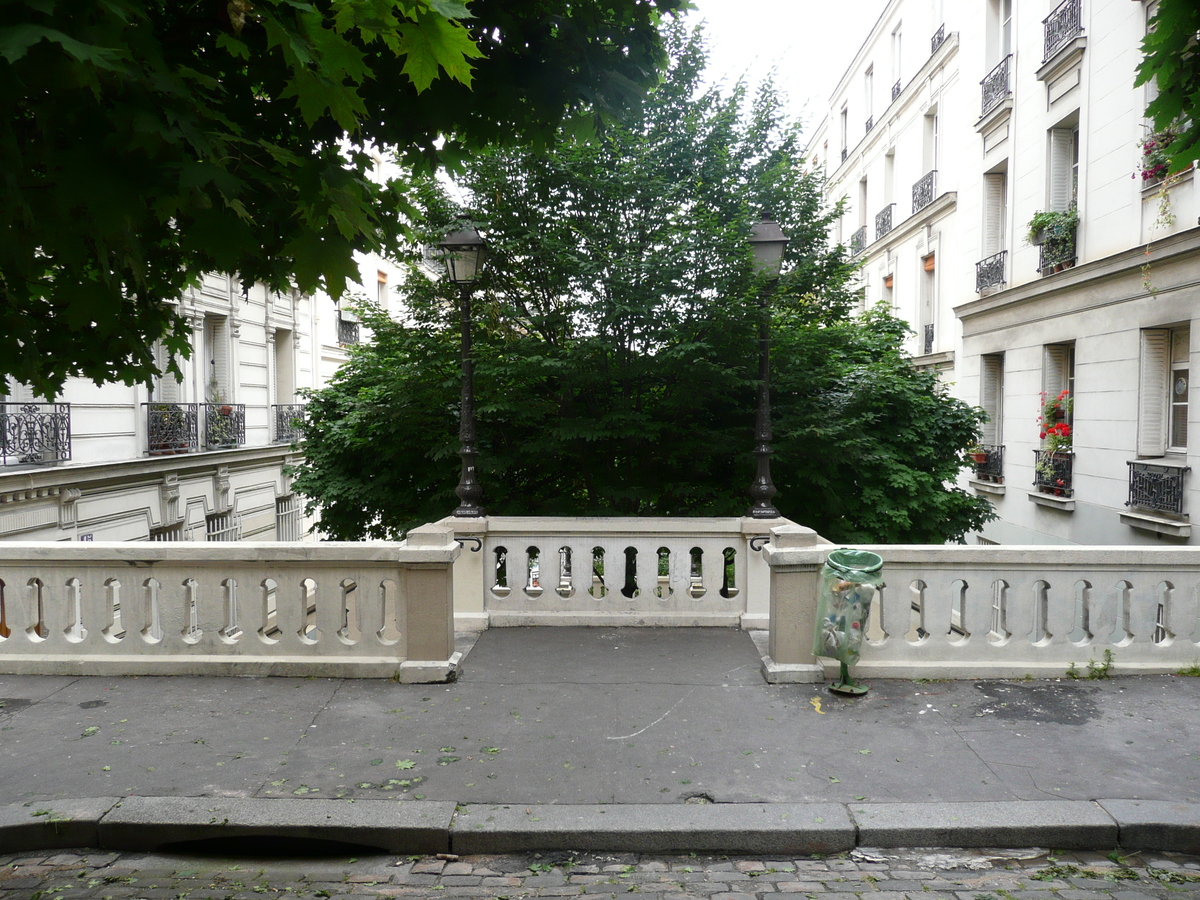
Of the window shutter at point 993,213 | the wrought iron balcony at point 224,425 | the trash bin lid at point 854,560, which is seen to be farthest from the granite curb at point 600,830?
the window shutter at point 993,213

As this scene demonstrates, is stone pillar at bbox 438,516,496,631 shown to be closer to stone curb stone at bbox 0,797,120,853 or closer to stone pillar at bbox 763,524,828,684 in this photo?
stone pillar at bbox 763,524,828,684

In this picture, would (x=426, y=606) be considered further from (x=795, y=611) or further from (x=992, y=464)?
(x=992, y=464)

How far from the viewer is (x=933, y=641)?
20.1ft

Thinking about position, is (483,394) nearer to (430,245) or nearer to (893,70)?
(430,245)

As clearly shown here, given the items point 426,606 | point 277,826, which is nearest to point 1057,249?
point 426,606

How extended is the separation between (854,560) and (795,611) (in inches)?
24.1

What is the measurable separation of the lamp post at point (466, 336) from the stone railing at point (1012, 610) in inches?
124

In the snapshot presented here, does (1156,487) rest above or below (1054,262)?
below

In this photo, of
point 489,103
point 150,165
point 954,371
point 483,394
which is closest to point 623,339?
point 483,394

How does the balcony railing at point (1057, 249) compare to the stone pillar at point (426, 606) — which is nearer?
the stone pillar at point (426, 606)

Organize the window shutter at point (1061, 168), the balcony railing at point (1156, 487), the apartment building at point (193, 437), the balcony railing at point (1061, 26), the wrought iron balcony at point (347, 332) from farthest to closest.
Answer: the wrought iron balcony at point (347, 332) → the window shutter at point (1061, 168) → the balcony railing at point (1061, 26) → the apartment building at point (193, 437) → the balcony railing at point (1156, 487)

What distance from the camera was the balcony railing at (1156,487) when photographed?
11.4 metres

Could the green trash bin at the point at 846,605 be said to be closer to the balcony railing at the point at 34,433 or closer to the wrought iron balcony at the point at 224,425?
the balcony railing at the point at 34,433

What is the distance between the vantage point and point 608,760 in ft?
15.2
